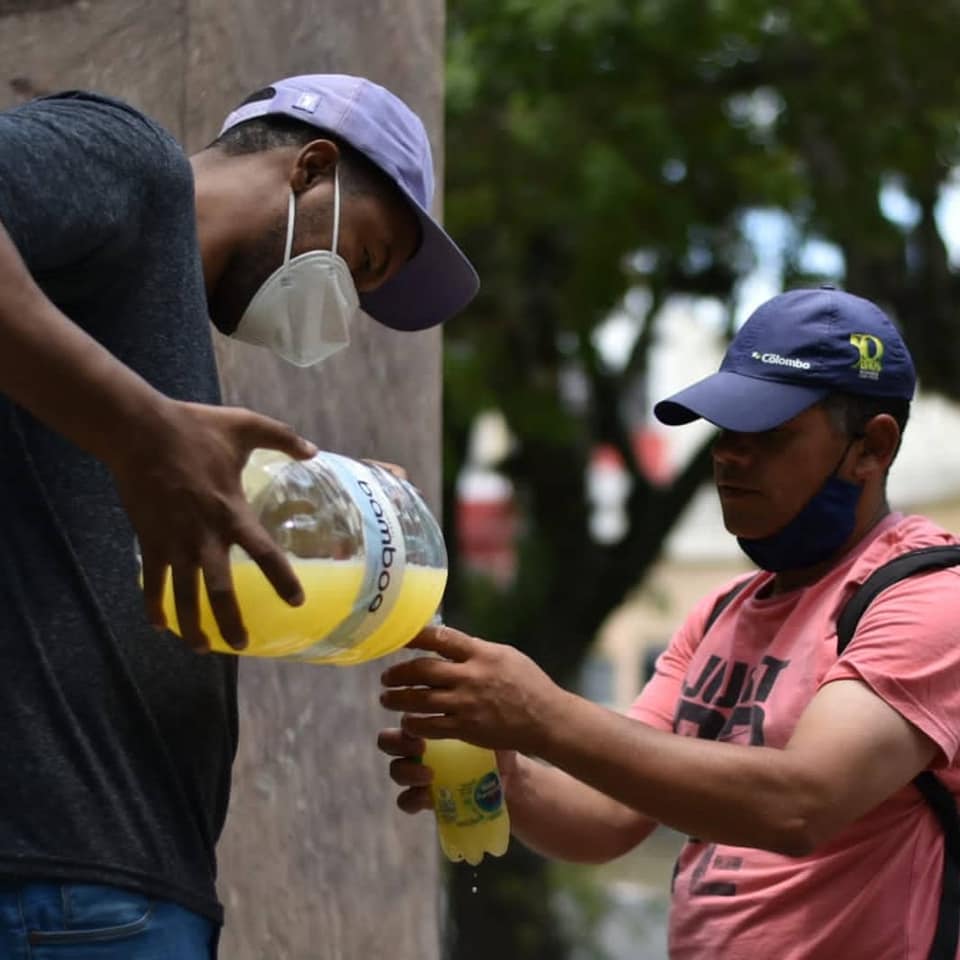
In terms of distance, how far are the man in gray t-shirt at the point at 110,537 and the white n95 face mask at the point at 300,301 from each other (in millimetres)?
286

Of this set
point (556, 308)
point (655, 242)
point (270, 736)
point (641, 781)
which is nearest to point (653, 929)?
point (556, 308)

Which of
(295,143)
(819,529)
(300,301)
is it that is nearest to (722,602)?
(819,529)

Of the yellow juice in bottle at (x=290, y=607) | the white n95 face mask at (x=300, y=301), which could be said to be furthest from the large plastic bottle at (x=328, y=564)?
the white n95 face mask at (x=300, y=301)

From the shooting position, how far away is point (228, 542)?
187 centimetres

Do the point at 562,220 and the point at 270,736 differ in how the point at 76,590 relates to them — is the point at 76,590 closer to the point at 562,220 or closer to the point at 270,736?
the point at 270,736

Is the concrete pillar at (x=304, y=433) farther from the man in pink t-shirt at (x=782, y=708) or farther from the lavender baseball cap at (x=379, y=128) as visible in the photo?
the lavender baseball cap at (x=379, y=128)

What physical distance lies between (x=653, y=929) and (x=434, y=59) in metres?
11.6

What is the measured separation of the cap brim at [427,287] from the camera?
2783mm

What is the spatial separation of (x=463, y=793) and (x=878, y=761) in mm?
635

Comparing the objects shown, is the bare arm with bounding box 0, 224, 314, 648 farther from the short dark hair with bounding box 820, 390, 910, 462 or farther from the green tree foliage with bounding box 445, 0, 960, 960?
the green tree foliage with bounding box 445, 0, 960, 960

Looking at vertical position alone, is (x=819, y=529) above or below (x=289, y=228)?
below

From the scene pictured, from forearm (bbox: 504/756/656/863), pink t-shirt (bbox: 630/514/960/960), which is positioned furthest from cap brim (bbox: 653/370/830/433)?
forearm (bbox: 504/756/656/863)

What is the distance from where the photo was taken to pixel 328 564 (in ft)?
7.49

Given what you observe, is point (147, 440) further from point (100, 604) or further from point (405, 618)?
point (405, 618)
